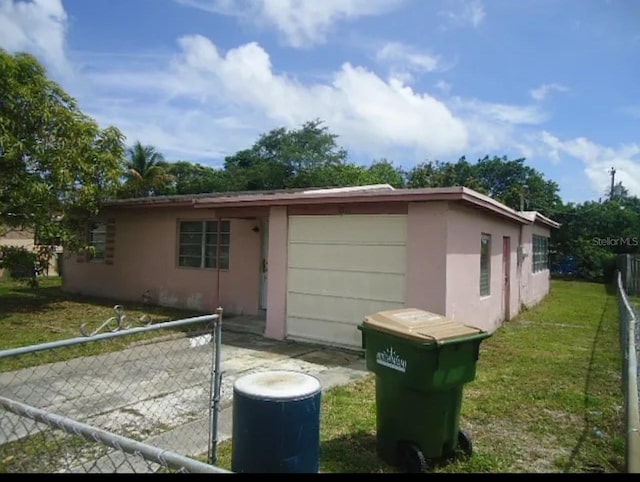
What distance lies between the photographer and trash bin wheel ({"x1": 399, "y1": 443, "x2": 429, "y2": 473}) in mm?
3735

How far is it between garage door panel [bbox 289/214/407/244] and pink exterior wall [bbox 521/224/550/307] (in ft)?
25.0

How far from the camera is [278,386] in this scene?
9.99 ft

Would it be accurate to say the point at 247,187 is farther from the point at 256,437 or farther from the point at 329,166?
the point at 256,437

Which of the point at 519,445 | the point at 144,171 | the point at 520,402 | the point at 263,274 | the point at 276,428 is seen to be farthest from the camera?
the point at 144,171

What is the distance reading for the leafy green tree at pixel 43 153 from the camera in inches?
404

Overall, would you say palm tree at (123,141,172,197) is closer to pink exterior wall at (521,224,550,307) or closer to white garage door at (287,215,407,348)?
pink exterior wall at (521,224,550,307)

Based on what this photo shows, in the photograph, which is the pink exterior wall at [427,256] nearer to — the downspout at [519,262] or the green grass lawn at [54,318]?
the green grass lawn at [54,318]

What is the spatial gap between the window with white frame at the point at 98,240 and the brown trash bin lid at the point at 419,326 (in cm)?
1235

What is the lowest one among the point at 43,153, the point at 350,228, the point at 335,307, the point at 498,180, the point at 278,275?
the point at 335,307

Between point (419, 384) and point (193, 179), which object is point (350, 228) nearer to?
point (419, 384)

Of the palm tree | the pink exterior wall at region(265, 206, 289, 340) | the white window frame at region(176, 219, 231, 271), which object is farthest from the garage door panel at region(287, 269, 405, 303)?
the palm tree

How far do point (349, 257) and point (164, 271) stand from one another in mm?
6396

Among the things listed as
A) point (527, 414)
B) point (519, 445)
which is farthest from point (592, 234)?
point (519, 445)

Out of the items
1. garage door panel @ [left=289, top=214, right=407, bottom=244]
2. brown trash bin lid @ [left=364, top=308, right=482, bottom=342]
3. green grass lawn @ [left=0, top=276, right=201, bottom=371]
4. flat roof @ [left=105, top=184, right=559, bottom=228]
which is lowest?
green grass lawn @ [left=0, top=276, right=201, bottom=371]
